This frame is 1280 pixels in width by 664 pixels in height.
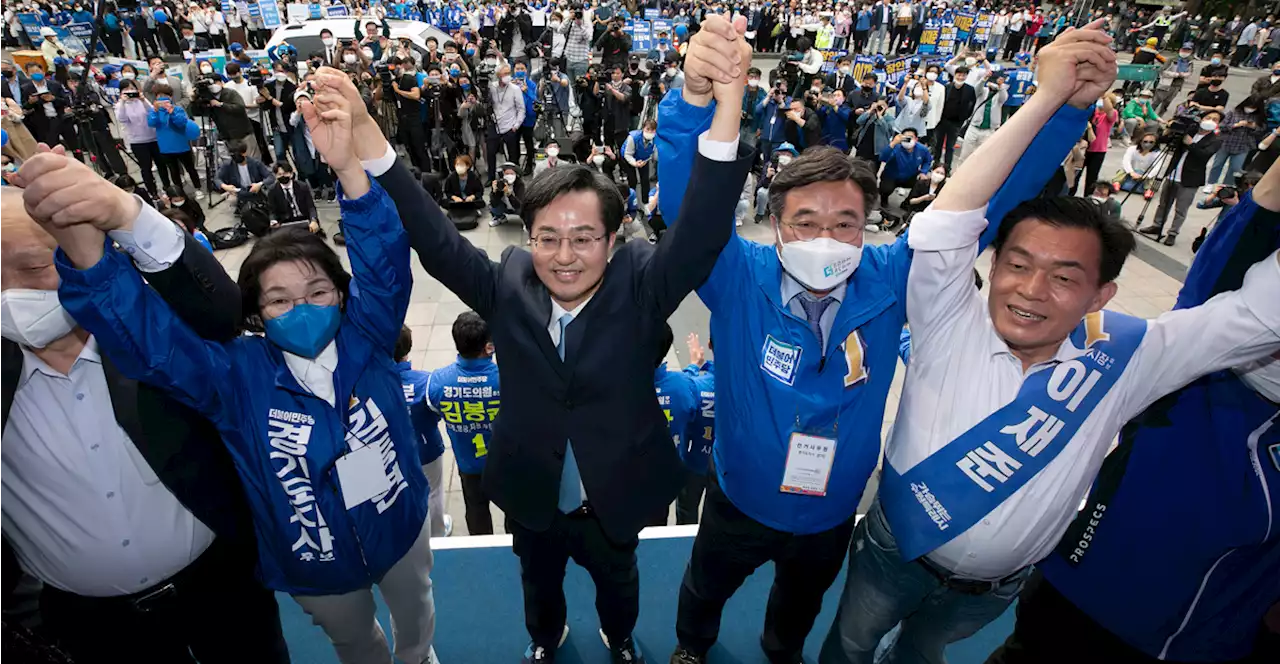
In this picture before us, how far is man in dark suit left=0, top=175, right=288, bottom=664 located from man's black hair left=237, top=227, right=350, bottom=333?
5 centimetres

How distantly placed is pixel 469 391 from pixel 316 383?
4.07 feet

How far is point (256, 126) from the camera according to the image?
10242 mm

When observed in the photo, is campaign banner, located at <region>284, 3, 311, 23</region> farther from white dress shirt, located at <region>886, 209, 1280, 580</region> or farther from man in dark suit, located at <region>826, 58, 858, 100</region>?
white dress shirt, located at <region>886, 209, 1280, 580</region>

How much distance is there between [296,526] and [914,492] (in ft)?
5.56

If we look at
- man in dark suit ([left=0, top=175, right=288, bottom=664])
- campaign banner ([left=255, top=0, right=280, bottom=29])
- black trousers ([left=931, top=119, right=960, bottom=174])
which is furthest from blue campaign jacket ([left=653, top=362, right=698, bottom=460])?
campaign banner ([left=255, top=0, right=280, bottom=29])

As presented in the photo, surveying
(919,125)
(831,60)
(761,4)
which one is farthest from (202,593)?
(761,4)

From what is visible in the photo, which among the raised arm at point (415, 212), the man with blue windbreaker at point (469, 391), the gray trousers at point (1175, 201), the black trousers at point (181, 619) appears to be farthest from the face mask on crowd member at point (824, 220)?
the gray trousers at point (1175, 201)

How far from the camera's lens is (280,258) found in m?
1.73

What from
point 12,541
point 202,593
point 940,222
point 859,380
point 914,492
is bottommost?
point 202,593

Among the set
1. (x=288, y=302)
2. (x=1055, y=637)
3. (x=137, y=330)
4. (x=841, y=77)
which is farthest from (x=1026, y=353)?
(x=841, y=77)

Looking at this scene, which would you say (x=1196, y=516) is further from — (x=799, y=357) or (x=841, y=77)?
(x=841, y=77)

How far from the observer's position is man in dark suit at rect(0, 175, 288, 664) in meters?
1.58

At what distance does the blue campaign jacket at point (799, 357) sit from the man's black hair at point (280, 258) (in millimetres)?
928

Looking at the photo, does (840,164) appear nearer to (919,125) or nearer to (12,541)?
(12,541)
